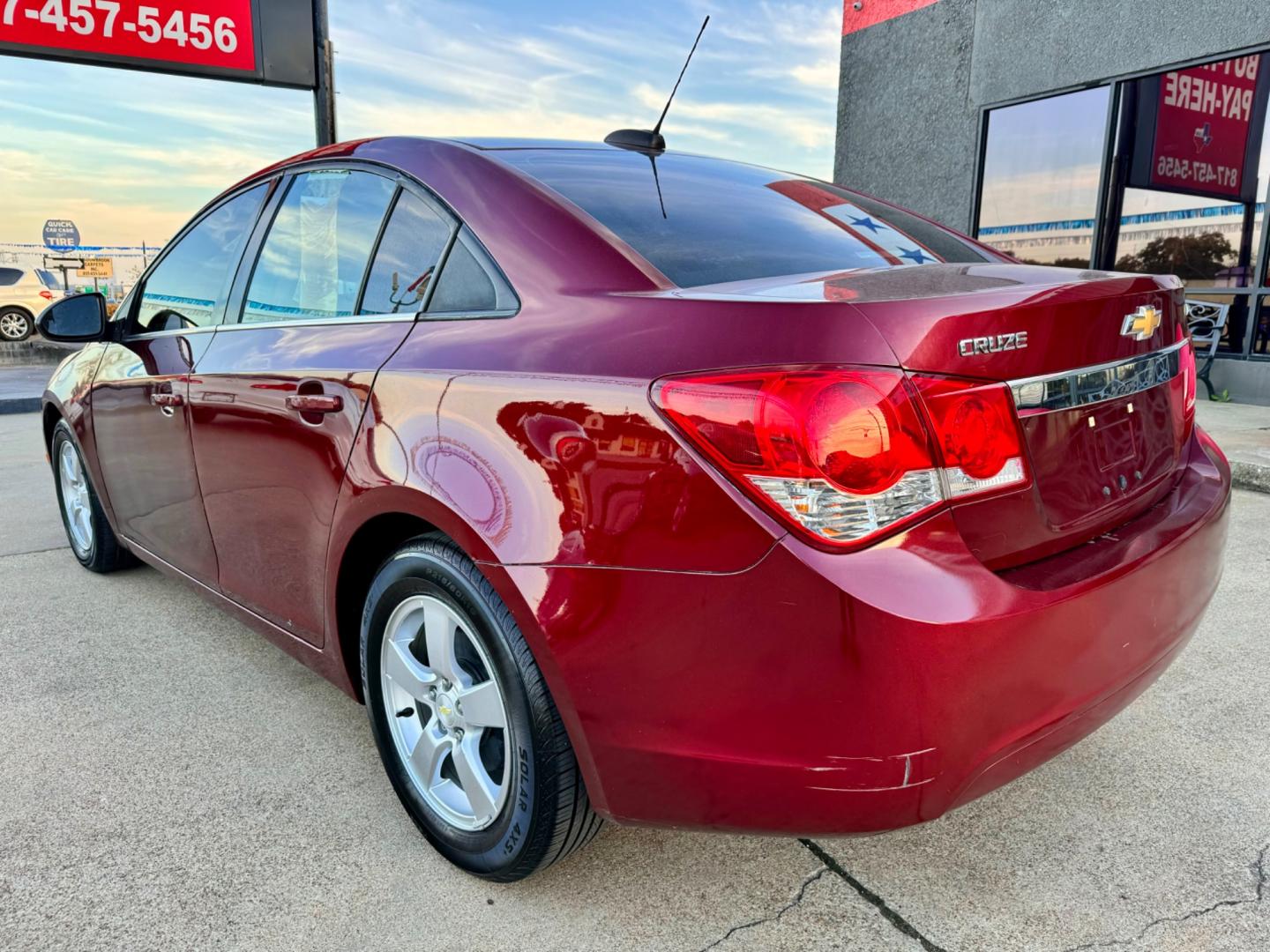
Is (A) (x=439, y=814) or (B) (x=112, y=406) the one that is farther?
(B) (x=112, y=406)

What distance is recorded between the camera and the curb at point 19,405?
9.52 meters

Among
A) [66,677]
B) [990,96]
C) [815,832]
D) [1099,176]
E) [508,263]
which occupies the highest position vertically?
[990,96]

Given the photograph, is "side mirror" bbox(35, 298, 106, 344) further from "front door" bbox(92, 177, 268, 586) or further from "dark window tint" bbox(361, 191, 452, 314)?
"dark window tint" bbox(361, 191, 452, 314)

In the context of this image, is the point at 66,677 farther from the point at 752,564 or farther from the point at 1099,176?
the point at 1099,176

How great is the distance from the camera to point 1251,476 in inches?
207

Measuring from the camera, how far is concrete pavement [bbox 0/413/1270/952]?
1741 mm

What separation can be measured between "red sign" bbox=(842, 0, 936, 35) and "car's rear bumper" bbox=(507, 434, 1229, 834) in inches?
440

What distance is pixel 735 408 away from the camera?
1.38 meters

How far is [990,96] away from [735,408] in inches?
408

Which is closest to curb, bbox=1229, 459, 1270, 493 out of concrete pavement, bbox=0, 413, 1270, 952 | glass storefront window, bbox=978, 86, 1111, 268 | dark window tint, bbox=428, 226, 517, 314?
concrete pavement, bbox=0, 413, 1270, 952

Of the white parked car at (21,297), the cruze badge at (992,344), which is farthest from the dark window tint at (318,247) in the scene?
the white parked car at (21,297)

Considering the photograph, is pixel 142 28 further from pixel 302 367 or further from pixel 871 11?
pixel 302 367

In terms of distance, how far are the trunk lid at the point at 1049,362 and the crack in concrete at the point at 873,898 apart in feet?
2.44

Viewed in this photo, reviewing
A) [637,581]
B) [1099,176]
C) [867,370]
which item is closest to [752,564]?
[637,581]
